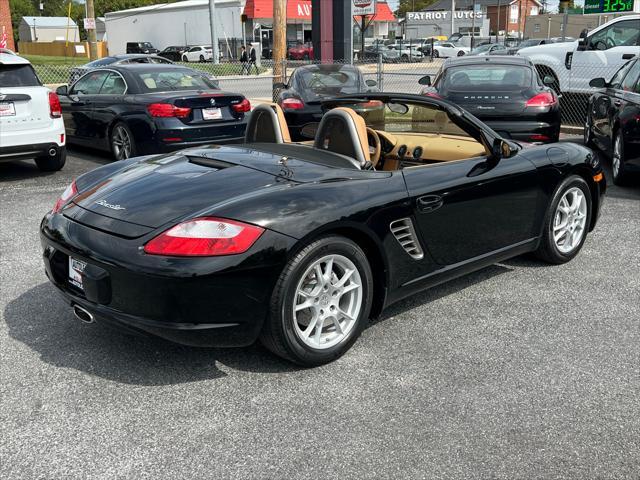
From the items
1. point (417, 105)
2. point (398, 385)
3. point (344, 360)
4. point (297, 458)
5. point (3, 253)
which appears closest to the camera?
point (297, 458)

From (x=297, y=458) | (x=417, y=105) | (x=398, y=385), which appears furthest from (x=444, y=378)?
(x=417, y=105)

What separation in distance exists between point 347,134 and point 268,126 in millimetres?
841

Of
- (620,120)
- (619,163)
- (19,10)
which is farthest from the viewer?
(19,10)

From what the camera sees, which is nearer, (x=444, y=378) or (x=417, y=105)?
(x=444, y=378)

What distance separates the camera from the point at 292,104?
1101 centimetres

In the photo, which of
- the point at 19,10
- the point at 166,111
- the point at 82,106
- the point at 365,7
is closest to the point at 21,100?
the point at 166,111

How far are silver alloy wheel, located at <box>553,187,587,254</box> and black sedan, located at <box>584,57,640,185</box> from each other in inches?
106

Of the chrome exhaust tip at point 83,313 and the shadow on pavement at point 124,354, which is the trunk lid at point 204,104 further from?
the chrome exhaust tip at point 83,313

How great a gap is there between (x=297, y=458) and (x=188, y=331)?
0.80 metres

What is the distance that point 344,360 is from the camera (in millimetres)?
3773

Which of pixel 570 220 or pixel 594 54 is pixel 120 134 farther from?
pixel 594 54

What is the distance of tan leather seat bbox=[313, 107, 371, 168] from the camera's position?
4176 millimetres

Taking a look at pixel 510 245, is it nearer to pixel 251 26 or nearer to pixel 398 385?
pixel 398 385

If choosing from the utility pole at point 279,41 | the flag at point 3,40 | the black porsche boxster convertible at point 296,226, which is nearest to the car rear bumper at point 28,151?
the black porsche boxster convertible at point 296,226
